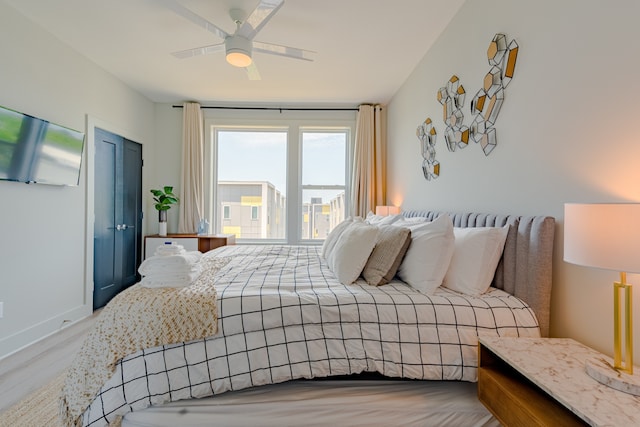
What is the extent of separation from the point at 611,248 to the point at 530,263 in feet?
1.92

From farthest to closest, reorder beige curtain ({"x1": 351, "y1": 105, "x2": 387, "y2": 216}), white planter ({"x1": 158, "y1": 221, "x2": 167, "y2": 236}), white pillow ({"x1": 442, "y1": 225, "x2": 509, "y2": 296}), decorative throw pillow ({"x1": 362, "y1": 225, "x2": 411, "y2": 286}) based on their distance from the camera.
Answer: beige curtain ({"x1": 351, "y1": 105, "x2": 387, "y2": 216}), white planter ({"x1": 158, "y1": 221, "x2": 167, "y2": 236}), decorative throw pillow ({"x1": 362, "y1": 225, "x2": 411, "y2": 286}), white pillow ({"x1": 442, "y1": 225, "x2": 509, "y2": 296})

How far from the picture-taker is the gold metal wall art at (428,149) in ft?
9.23

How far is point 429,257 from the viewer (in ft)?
5.35

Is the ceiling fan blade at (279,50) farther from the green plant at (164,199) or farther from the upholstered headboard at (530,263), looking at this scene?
the green plant at (164,199)

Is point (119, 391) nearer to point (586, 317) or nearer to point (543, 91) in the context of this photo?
point (586, 317)

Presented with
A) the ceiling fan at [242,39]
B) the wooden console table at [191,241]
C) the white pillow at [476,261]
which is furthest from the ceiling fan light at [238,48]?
the wooden console table at [191,241]

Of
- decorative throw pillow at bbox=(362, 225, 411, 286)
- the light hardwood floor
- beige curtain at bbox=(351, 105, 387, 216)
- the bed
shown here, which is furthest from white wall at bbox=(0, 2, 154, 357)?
beige curtain at bbox=(351, 105, 387, 216)

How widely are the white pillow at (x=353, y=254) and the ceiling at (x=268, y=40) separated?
1.73 metres

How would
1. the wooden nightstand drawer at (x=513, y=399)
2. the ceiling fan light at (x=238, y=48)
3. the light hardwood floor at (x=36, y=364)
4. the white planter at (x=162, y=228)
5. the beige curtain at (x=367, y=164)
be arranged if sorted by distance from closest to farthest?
the wooden nightstand drawer at (x=513, y=399)
the light hardwood floor at (x=36, y=364)
the ceiling fan light at (x=238, y=48)
the white planter at (x=162, y=228)
the beige curtain at (x=367, y=164)

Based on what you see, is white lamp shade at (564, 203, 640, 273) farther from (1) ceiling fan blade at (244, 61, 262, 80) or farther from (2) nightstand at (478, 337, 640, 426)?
(1) ceiling fan blade at (244, 61, 262, 80)

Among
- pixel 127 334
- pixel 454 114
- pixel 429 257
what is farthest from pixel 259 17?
pixel 127 334

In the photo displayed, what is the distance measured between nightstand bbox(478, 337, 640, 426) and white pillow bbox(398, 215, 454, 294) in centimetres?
38

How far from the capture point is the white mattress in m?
1.28

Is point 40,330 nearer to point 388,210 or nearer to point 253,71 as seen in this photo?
point 253,71
